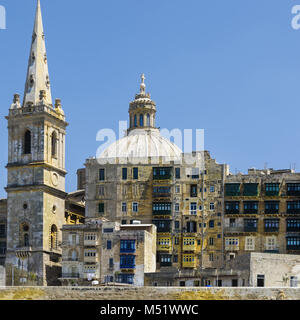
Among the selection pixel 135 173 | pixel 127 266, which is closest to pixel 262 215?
pixel 135 173

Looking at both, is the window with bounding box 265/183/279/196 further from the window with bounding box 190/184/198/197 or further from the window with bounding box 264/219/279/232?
the window with bounding box 190/184/198/197

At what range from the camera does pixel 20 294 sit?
10756 cm

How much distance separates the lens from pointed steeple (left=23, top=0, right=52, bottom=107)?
456 ft

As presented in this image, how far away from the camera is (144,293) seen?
353ft

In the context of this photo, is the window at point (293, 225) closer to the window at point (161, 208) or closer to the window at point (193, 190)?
the window at point (193, 190)

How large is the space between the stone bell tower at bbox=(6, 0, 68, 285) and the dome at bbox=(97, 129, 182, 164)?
7.05 meters

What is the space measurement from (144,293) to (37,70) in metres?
42.0

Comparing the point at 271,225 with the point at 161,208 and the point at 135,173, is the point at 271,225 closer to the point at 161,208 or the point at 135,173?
the point at 161,208

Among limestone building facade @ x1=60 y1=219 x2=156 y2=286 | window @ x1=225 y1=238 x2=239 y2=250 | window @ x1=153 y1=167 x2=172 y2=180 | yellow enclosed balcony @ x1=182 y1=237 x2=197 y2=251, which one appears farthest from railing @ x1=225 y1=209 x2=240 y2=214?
limestone building facade @ x1=60 y1=219 x2=156 y2=286

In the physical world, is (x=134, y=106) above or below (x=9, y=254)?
above

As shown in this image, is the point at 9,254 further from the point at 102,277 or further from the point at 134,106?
the point at 134,106
